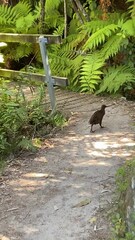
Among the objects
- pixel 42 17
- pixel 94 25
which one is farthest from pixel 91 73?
pixel 42 17

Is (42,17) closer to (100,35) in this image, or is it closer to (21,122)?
(100,35)

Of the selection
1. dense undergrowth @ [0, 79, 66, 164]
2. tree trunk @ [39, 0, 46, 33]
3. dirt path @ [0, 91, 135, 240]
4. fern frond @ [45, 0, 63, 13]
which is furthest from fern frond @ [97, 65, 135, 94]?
fern frond @ [45, 0, 63, 13]

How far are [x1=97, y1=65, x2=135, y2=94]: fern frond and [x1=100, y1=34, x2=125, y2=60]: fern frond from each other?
11.5 inches

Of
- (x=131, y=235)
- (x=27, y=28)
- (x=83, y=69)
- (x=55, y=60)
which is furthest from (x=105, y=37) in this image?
(x=131, y=235)

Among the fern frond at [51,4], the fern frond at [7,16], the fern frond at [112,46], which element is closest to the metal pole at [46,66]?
the fern frond at [112,46]

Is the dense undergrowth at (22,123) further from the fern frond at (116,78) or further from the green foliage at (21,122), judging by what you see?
the fern frond at (116,78)

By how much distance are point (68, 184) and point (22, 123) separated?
1.72 m

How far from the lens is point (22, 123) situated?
229 inches

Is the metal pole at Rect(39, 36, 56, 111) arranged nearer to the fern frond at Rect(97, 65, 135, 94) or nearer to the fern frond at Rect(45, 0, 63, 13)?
the fern frond at Rect(97, 65, 135, 94)

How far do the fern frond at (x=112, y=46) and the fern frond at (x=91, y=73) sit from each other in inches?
6.5

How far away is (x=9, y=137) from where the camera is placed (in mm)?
5484

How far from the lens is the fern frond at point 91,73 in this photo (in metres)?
7.81

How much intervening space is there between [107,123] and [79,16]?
361 centimetres

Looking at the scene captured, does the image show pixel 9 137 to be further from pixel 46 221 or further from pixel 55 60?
pixel 55 60
